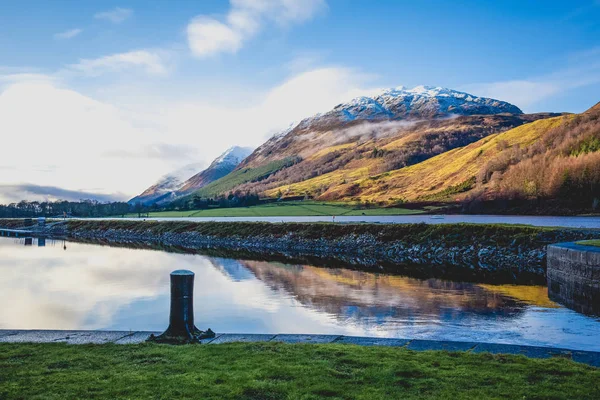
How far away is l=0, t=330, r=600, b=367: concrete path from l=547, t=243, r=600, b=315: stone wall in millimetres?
13046

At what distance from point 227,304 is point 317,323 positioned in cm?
857

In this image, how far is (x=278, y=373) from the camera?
1208 cm

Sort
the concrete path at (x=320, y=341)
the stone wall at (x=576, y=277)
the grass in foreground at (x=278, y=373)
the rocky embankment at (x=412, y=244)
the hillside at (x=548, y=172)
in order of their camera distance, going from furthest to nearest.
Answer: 1. the hillside at (x=548, y=172)
2. the rocky embankment at (x=412, y=244)
3. the stone wall at (x=576, y=277)
4. the concrete path at (x=320, y=341)
5. the grass in foreground at (x=278, y=373)

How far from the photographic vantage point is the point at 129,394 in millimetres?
10625

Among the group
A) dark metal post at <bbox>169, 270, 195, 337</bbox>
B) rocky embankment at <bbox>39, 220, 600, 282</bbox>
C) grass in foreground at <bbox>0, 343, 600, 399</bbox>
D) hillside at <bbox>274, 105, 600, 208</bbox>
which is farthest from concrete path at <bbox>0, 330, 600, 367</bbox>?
hillside at <bbox>274, 105, 600, 208</bbox>

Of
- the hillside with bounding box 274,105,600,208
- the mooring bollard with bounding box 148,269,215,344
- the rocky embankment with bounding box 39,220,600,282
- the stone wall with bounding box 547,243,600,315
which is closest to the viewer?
the mooring bollard with bounding box 148,269,215,344

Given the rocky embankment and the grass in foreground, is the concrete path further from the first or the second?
the rocky embankment

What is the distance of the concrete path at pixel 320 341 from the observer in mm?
14906

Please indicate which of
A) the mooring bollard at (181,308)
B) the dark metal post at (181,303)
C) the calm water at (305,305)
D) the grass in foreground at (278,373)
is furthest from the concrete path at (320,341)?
the calm water at (305,305)

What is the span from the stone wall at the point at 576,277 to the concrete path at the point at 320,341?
13046 millimetres

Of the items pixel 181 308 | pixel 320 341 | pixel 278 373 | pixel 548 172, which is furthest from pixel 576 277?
pixel 548 172

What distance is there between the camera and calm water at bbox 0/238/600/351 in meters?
22.6

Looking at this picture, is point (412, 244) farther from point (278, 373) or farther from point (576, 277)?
point (278, 373)

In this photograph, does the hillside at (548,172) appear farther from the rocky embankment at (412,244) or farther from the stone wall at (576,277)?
the stone wall at (576,277)
